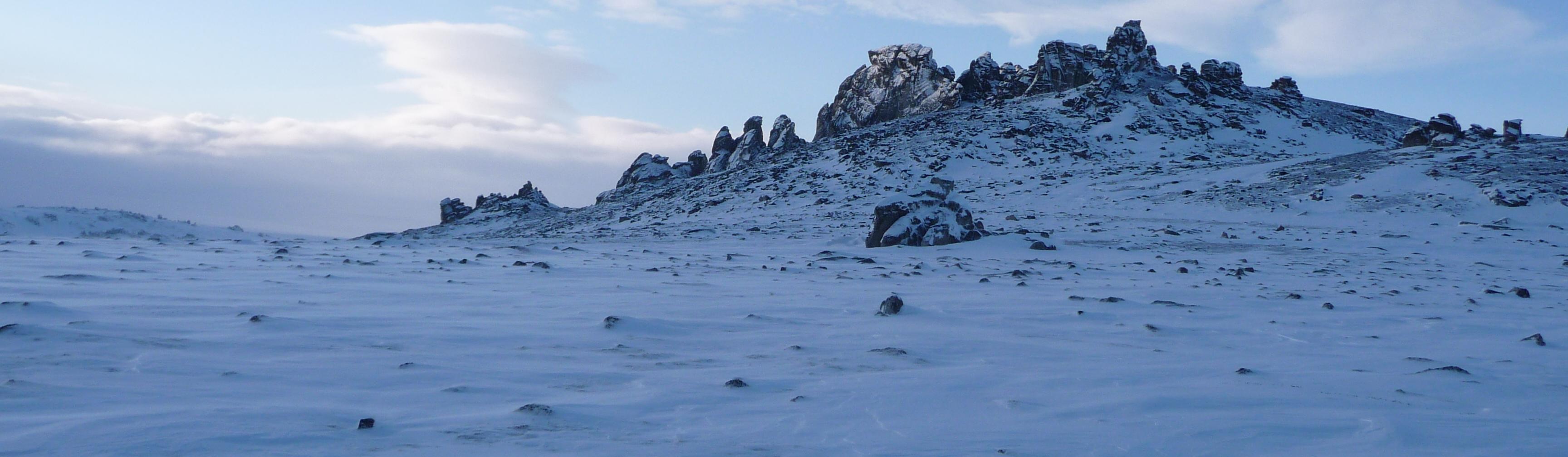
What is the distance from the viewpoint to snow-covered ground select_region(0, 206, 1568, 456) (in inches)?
165

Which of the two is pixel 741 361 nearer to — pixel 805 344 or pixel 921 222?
pixel 805 344

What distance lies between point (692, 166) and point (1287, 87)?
36.4m

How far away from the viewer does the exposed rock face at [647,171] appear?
50781 millimetres

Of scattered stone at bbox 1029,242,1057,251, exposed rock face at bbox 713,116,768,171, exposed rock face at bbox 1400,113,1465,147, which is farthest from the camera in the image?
exposed rock face at bbox 713,116,768,171

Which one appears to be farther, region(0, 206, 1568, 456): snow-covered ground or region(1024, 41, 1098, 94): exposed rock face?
region(1024, 41, 1098, 94): exposed rock face

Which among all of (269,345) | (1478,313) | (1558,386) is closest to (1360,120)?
(1478,313)

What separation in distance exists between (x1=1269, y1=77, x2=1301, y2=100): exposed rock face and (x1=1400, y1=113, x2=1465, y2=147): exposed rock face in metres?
20.5

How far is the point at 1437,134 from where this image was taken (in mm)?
37406

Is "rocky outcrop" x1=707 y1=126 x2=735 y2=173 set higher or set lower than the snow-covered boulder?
lower

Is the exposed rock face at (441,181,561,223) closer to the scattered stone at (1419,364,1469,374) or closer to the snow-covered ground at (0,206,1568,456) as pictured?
the snow-covered ground at (0,206,1568,456)

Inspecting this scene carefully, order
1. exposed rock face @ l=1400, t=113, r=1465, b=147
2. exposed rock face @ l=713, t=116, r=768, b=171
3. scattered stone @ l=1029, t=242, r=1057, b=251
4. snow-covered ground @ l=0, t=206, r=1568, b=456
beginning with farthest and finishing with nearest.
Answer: exposed rock face @ l=713, t=116, r=768, b=171 → exposed rock face @ l=1400, t=113, r=1465, b=147 → scattered stone @ l=1029, t=242, r=1057, b=251 → snow-covered ground @ l=0, t=206, r=1568, b=456

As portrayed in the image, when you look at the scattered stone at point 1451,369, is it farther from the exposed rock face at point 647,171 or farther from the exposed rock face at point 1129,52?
the exposed rock face at point 1129,52

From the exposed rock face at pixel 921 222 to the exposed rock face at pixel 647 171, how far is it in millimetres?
32667

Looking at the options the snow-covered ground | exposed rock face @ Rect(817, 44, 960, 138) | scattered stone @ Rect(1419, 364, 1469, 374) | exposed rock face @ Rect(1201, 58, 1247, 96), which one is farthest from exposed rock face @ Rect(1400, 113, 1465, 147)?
scattered stone @ Rect(1419, 364, 1469, 374)
